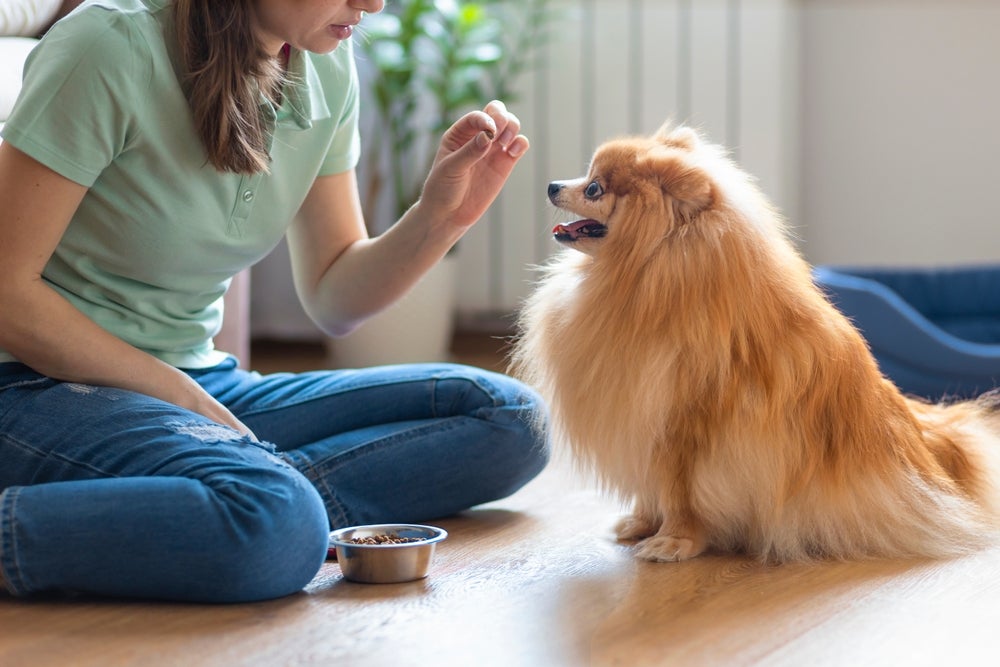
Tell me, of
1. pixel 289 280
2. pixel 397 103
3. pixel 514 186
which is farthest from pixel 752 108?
pixel 289 280

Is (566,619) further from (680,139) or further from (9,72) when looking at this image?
(9,72)

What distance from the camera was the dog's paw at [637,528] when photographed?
1646mm

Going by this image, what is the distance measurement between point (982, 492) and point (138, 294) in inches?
46.4

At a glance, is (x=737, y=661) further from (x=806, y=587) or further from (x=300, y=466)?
(x=300, y=466)

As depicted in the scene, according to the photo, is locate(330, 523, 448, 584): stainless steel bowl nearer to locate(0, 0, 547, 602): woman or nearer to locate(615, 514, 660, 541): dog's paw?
locate(0, 0, 547, 602): woman

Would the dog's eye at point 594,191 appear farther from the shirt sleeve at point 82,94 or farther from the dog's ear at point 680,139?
the shirt sleeve at point 82,94

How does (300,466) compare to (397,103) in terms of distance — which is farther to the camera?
(397,103)

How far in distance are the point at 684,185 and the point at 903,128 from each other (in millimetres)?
2550

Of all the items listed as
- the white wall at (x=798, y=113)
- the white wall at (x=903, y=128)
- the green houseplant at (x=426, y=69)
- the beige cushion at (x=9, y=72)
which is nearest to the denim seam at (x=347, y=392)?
the beige cushion at (x=9, y=72)

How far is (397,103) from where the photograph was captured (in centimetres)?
372

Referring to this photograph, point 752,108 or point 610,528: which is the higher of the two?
point 752,108

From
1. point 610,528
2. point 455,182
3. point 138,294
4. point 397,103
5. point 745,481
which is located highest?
point 397,103

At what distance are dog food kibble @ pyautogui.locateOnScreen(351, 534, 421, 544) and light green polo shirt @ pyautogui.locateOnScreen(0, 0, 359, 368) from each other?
1.14 feet

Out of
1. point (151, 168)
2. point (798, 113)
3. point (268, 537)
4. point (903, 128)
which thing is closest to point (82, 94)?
point (151, 168)
